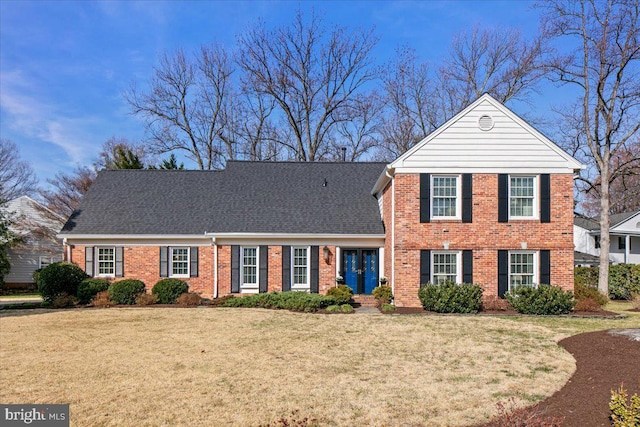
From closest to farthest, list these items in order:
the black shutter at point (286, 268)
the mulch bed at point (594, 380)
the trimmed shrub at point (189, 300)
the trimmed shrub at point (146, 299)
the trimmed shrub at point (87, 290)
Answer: the mulch bed at point (594, 380) → the trimmed shrub at point (189, 300) → the trimmed shrub at point (146, 299) → the trimmed shrub at point (87, 290) → the black shutter at point (286, 268)

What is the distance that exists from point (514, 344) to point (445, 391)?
4.34m

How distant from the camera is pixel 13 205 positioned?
3338cm

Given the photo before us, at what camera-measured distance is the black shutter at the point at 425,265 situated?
55.2 ft

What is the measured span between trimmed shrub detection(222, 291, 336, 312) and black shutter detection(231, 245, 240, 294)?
136 cm

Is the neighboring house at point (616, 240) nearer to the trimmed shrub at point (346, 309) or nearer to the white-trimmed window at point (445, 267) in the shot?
the white-trimmed window at point (445, 267)

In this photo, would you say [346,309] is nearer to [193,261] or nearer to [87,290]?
[193,261]

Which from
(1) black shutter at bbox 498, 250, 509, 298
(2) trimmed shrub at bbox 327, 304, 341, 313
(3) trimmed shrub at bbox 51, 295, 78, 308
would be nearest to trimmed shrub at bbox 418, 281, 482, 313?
(1) black shutter at bbox 498, 250, 509, 298

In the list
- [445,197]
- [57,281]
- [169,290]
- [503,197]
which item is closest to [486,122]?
[503,197]

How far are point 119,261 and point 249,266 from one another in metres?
5.77

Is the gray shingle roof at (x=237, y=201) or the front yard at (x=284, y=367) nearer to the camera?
the front yard at (x=284, y=367)

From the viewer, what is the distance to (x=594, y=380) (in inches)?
291

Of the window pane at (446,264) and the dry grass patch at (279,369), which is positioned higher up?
the window pane at (446,264)

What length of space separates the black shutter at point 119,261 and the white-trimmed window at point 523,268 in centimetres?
1601

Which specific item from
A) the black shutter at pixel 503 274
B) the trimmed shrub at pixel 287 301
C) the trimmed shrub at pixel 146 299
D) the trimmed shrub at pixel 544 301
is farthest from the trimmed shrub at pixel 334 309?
the trimmed shrub at pixel 146 299
